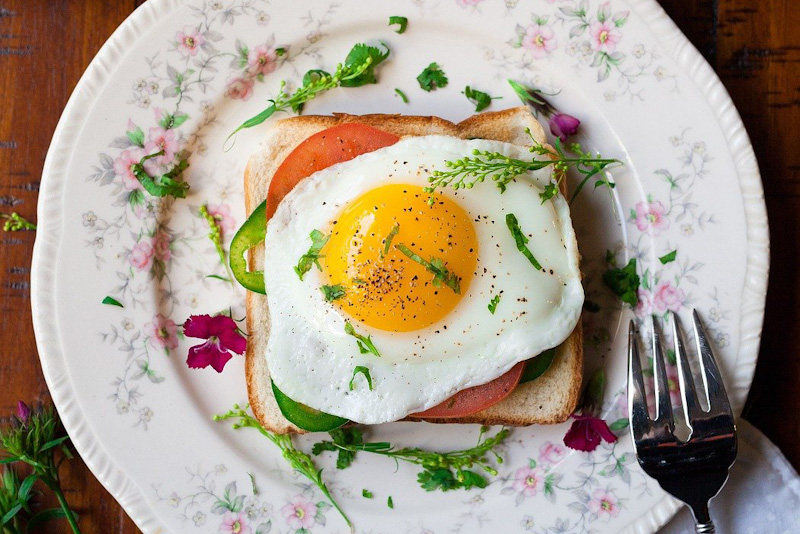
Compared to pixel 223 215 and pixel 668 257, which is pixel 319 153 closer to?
pixel 223 215

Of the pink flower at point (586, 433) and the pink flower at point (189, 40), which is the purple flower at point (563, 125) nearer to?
the pink flower at point (586, 433)

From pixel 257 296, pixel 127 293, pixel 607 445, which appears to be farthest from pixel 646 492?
pixel 127 293

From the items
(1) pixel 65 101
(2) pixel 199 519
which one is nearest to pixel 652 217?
(2) pixel 199 519

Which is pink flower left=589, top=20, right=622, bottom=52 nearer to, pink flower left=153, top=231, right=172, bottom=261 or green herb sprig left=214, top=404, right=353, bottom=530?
pink flower left=153, top=231, right=172, bottom=261

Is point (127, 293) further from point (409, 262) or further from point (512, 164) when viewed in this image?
point (512, 164)

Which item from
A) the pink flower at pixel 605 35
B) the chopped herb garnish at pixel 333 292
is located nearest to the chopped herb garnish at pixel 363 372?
the chopped herb garnish at pixel 333 292

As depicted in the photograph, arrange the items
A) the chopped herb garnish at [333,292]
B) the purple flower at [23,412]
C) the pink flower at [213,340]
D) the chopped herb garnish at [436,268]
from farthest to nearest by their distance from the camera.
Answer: the purple flower at [23,412] → the pink flower at [213,340] → the chopped herb garnish at [333,292] → the chopped herb garnish at [436,268]
